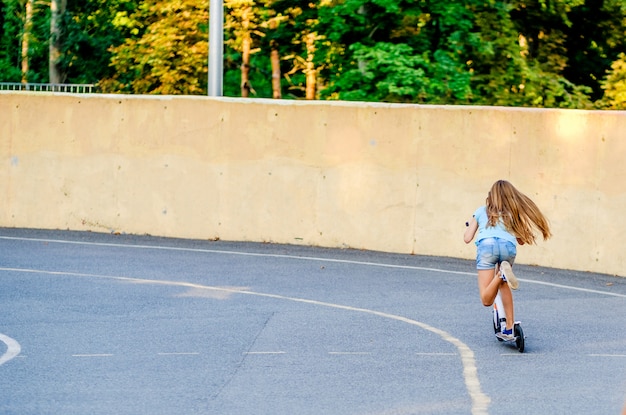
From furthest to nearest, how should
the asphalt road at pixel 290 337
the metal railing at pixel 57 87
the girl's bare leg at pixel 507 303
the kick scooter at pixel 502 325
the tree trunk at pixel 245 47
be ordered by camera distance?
the tree trunk at pixel 245 47 < the metal railing at pixel 57 87 < the girl's bare leg at pixel 507 303 < the kick scooter at pixel 502 325 < the asphalt road at pixel 290 337

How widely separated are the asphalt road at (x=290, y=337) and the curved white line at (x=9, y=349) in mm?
13

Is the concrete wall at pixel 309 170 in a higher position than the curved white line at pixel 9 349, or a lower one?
higher

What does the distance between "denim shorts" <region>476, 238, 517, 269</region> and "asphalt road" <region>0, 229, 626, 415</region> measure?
0.63 metres

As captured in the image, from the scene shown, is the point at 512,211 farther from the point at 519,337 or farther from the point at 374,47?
the point at 374,47

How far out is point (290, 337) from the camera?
1107 centimetres

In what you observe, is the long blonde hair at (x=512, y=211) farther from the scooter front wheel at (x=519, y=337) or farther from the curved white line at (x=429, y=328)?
the curved white line at (x=429, y=328)

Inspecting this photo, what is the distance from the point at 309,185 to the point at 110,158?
309 centimetres

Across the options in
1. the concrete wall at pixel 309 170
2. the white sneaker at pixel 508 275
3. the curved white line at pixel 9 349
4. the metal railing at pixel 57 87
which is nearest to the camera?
the curved white line at pixel 9 349

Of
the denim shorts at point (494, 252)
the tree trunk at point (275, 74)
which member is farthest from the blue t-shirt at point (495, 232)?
the tree trunk at point (275, 74)

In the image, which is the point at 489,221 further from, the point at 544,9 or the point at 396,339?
the point at 544,9

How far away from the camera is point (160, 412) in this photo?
317 inches

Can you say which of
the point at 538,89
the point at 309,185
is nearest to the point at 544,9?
the point at 538,89

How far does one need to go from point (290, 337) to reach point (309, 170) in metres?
7.79

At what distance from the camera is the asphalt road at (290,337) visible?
8539 millimetres
